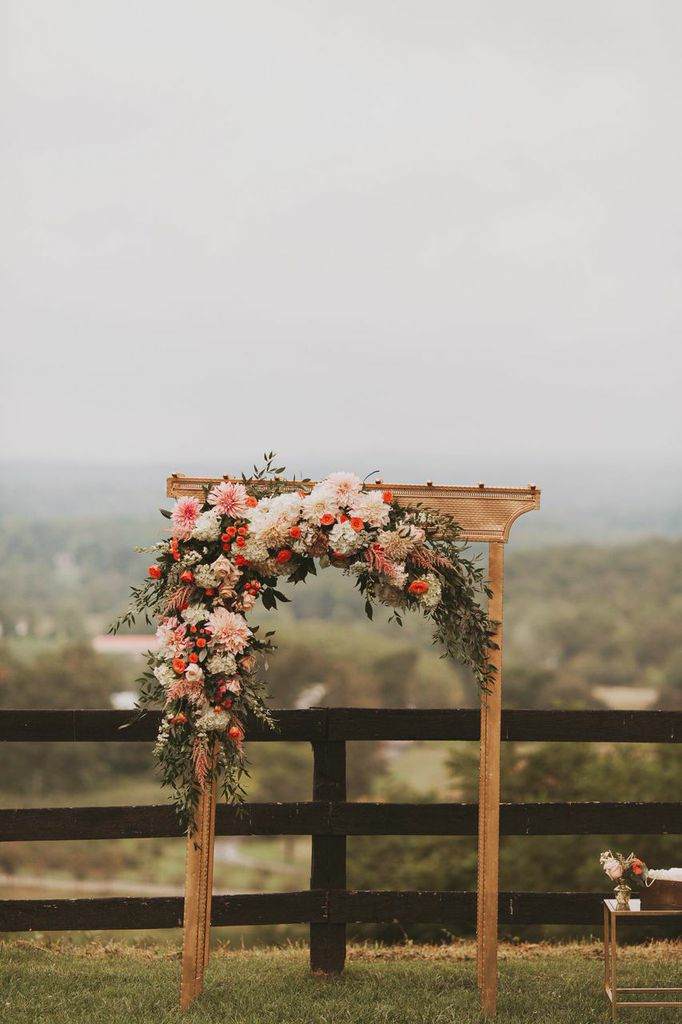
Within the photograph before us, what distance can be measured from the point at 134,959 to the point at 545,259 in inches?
1618

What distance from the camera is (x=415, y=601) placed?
4.83 metres

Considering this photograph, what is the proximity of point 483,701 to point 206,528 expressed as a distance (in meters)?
1.52

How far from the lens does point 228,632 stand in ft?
15.2

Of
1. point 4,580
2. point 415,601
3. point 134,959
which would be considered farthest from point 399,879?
Result: point 4,580

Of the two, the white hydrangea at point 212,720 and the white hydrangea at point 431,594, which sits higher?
the white hydrangea at point 431,594

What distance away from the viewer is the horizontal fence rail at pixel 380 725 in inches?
210

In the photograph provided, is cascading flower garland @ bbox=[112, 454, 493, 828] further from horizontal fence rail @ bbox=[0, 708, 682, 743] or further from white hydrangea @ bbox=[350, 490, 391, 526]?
horizontal fence rail @ bbox=[0, 708, 682, 743]

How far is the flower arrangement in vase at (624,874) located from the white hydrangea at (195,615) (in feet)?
6.78

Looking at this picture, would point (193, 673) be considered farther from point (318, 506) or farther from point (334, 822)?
point (334, 822)

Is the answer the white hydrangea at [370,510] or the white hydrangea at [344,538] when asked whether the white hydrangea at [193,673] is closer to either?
the white hydrangea at [344,538]

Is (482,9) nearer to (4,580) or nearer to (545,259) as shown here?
(545,259)

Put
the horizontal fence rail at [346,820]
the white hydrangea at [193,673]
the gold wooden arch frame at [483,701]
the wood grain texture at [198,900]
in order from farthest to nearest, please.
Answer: the horizontal fence rail at [346,820] → the gold wooden arch frame at [483,701] → the wood grain texture at [198,900] → the white hydrangea at [193,673]

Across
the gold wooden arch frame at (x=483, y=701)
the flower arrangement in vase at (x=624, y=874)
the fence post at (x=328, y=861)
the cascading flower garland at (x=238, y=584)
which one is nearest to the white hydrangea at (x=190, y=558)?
the cascading flower garland at (x=238, y=584)

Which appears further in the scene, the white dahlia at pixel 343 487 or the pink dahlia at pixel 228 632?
the white dahlia at pixel 343 487
